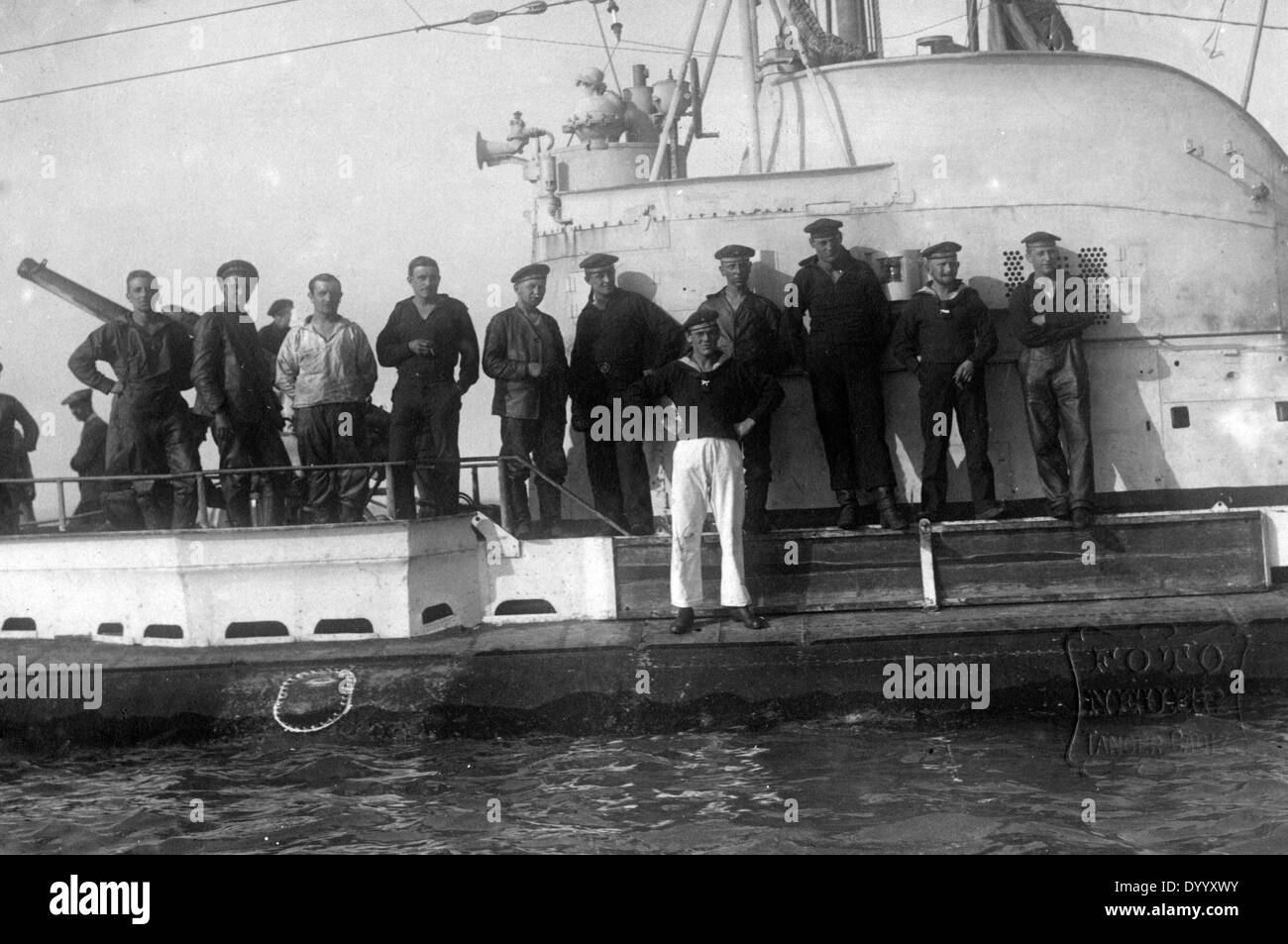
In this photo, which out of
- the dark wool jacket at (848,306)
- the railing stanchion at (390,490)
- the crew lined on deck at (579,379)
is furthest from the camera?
the dark wool jacket at (848,306)

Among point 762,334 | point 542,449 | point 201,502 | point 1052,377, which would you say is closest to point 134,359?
point 201,502

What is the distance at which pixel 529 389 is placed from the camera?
9.68 m

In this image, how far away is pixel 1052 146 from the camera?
10.1 metres

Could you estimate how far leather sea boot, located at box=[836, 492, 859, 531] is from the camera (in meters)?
9.40

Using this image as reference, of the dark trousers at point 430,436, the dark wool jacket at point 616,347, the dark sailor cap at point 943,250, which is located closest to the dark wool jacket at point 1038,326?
the dark sailor cap at point 943,250

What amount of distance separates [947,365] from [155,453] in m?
5.82

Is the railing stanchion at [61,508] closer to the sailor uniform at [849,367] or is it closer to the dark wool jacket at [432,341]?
the dark wool jacket at [432,341]

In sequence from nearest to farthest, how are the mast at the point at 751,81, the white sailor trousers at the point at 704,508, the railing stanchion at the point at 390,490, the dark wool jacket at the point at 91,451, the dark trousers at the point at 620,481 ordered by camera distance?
the white sailor trousers at the point at 704,508 → the railing stanchion at the point at 390,490 → the dark trousers at the point at 620,481 → the mast at the point at 751,81 → the dark wool jacket at the point at 91,451

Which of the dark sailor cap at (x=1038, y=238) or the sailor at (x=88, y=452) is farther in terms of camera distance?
the sailor at (x=88, y=452)

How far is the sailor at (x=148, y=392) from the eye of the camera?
32.0 feet

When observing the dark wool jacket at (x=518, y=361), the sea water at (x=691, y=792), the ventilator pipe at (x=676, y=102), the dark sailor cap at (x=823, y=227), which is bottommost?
the sea water at (x=691, y=792)

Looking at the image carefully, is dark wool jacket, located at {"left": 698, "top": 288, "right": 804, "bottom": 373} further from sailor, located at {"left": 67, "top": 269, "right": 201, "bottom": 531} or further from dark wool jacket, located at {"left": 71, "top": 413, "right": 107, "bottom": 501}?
dark wool jacket, located at {"left": 71, "top": 413, "right": 107, "bottom": 501}

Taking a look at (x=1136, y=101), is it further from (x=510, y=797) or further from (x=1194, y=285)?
(x=510, y=797)

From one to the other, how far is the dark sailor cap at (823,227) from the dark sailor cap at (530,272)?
6.39ft
